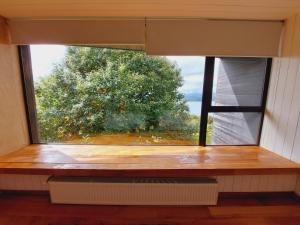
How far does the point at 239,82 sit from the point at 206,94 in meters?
0.47

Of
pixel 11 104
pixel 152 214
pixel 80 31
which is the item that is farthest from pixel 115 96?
pixel 152 214

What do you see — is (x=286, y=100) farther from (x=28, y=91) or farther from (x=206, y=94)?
(x=28, y=91)

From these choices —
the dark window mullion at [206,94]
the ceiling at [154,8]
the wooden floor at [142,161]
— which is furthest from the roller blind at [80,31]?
the wooden floor at [142,161]

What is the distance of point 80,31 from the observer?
1.82 metres

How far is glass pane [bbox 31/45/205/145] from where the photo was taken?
205cm

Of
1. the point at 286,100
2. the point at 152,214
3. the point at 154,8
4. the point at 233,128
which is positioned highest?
the point at 154,8

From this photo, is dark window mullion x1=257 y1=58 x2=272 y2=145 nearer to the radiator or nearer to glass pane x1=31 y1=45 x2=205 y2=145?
glass pane x1=31 y1=45 x2=205 y2=145

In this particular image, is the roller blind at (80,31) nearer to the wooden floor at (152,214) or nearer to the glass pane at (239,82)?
the glass pane at (239,82)

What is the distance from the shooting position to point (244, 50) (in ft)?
6.07

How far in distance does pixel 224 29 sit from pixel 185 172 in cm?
146

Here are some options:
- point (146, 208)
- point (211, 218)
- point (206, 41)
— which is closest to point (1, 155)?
point (146, 208)

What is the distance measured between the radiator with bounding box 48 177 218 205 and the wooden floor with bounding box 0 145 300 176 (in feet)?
0.48

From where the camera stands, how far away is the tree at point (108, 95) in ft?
6.79

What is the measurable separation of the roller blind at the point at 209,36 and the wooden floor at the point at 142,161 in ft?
3.50
